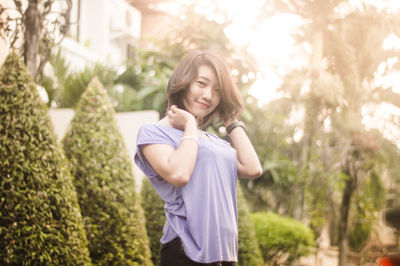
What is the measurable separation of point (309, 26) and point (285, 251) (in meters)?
4.38

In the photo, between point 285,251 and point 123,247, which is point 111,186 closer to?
point 123,247

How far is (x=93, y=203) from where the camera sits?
14.0 ft

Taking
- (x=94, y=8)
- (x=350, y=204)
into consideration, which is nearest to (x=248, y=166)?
(x=350, y=204)

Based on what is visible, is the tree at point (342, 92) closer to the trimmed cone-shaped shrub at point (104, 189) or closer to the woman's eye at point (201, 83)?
the trimmed cone-shaped shrub at point (104, 189)

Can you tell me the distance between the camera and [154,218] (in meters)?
5.59

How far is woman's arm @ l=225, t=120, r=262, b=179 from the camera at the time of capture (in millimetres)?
1959

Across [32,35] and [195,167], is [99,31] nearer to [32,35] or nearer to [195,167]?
[32,35]

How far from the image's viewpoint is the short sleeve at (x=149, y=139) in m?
1.74

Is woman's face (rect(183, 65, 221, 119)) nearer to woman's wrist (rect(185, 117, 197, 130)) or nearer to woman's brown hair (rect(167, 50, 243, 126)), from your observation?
woman's brown hair (rect(167, 50, 243, 126))

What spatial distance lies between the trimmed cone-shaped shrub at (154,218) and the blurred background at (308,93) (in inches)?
94.6

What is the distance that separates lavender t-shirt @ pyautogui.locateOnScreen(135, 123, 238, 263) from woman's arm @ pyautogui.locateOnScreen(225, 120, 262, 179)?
133 mm

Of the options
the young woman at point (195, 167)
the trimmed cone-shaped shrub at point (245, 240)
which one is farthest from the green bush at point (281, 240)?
the young woman at point (195, 167)

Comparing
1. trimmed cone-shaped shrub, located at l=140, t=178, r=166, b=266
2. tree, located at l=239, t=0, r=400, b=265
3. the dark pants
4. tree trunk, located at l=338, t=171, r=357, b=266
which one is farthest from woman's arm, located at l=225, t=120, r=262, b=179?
tree trunk, located at l=338, t=171, r=357, b=266

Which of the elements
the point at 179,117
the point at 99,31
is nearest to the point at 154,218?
the point at 179,117
